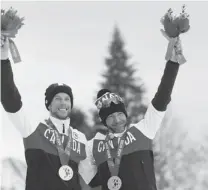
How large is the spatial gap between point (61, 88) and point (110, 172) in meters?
1.16

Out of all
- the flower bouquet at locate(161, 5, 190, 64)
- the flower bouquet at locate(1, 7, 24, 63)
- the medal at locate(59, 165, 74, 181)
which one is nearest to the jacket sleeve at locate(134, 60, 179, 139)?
the flower bouquet at locate(161, 5, 190, 64)

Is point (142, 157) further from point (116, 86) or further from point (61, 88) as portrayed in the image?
point (116, 86)

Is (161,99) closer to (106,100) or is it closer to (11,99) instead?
(106,100)

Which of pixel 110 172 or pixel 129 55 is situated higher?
pixel 129 55

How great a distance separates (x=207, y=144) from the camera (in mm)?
25359

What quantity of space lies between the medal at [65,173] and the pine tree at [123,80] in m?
12.8

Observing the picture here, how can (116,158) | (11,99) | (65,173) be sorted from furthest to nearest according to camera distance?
(116,158) < (65,173) < (11,99)

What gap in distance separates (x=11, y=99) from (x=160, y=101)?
1.84 m

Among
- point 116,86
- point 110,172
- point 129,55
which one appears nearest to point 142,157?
point 110,172

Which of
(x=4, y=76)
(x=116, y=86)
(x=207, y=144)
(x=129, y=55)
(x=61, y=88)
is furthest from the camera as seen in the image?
(x=207, y=144)

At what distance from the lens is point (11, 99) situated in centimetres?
577

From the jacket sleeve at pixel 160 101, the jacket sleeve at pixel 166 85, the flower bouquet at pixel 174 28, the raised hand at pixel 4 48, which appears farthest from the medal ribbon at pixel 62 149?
the flower bouquet at pixel 174 28

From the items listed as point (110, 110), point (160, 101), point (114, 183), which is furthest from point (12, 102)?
point (160, 101)

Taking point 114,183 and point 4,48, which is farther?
point 114,183
